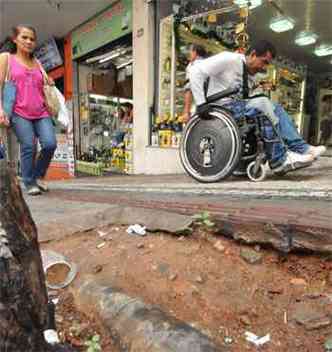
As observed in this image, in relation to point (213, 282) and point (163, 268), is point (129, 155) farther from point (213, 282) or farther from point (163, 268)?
point (213, 282)

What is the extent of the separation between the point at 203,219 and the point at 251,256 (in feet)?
1.01

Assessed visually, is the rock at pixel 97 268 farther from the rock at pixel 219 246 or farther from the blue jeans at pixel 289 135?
the blue jeans at pixel 289 135

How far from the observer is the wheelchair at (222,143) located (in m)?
2.40

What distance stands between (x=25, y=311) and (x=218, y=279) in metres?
0.67

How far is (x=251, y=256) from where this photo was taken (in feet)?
4.29

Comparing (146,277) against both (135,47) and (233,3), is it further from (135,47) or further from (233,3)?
(135,47)

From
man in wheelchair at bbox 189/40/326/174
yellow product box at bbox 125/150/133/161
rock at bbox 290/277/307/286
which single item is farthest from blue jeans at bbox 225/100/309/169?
yellow product box at bbox 125/150/133/161

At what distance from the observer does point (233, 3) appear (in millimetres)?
4086

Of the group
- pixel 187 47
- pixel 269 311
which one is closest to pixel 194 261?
pixel 269 311

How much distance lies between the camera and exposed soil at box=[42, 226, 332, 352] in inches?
38.5

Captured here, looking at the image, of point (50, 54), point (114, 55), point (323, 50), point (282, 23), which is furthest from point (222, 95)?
point (50, 54)

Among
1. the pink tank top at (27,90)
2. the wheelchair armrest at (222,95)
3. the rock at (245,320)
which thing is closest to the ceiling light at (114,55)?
the pink tank top at (27,90)

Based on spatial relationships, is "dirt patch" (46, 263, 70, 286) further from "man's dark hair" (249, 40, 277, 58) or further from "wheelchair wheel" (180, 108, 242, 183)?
"man's dark hair" (249, 40, 277, 58)

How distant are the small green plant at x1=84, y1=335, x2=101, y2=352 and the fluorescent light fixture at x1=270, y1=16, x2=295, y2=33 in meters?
6.12
